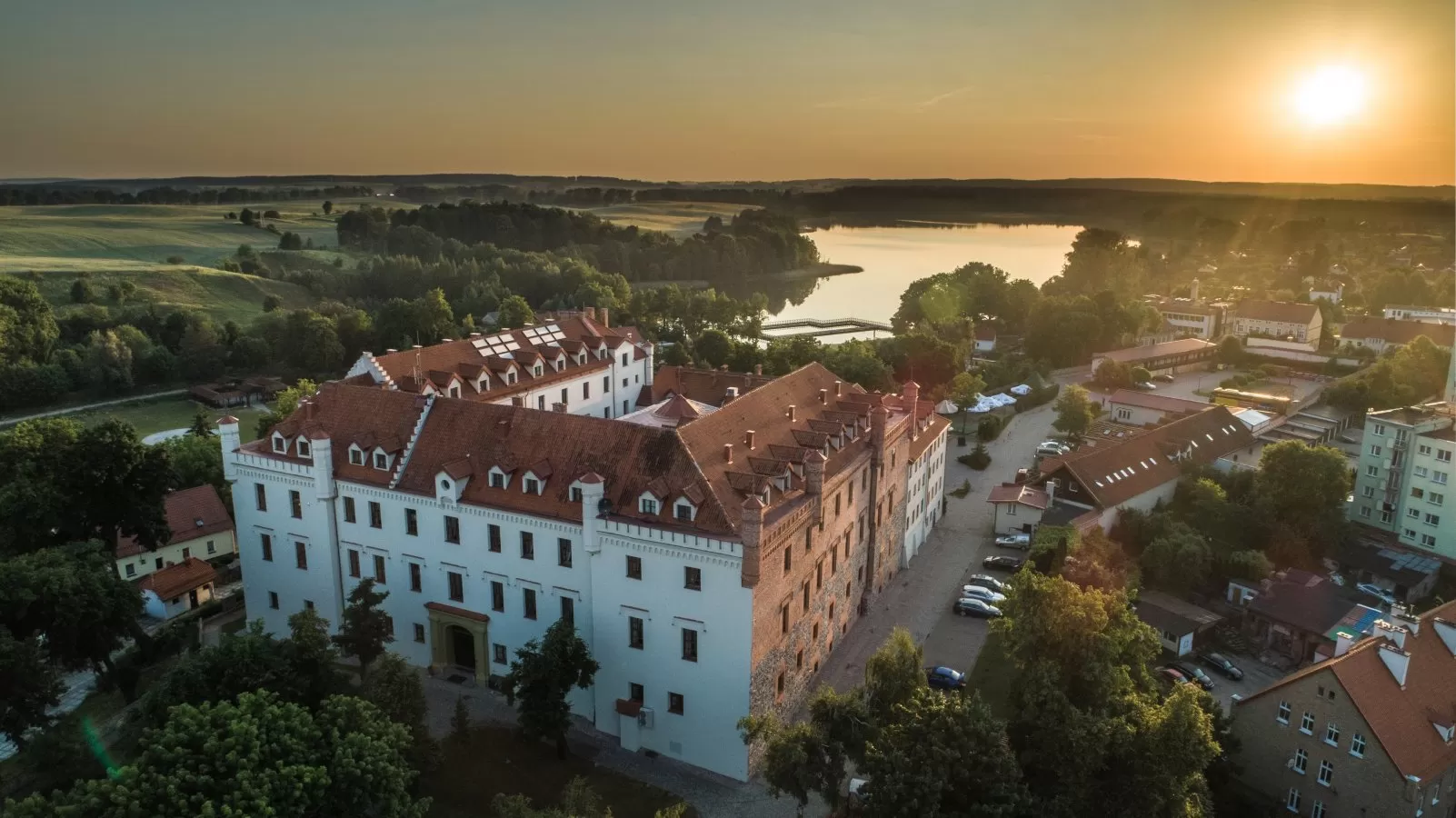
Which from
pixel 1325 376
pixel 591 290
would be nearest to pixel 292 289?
pixel 591 290

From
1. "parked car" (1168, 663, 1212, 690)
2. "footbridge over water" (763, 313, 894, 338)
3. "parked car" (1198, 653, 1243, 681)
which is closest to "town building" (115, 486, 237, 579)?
→ "parked car" (1168, 663, 1212, 690)

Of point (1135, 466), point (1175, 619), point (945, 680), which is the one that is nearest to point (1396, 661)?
point (1175, 619)

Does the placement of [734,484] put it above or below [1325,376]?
above

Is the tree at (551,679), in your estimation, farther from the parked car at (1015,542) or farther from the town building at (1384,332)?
the town building at (1384,332)

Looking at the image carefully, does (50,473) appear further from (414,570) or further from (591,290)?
Result: (591,290)

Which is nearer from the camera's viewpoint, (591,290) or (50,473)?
(50,473)

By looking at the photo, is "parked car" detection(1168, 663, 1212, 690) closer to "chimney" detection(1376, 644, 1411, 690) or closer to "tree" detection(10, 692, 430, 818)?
"chimney" detection(1376, 644, 1411, 690)
